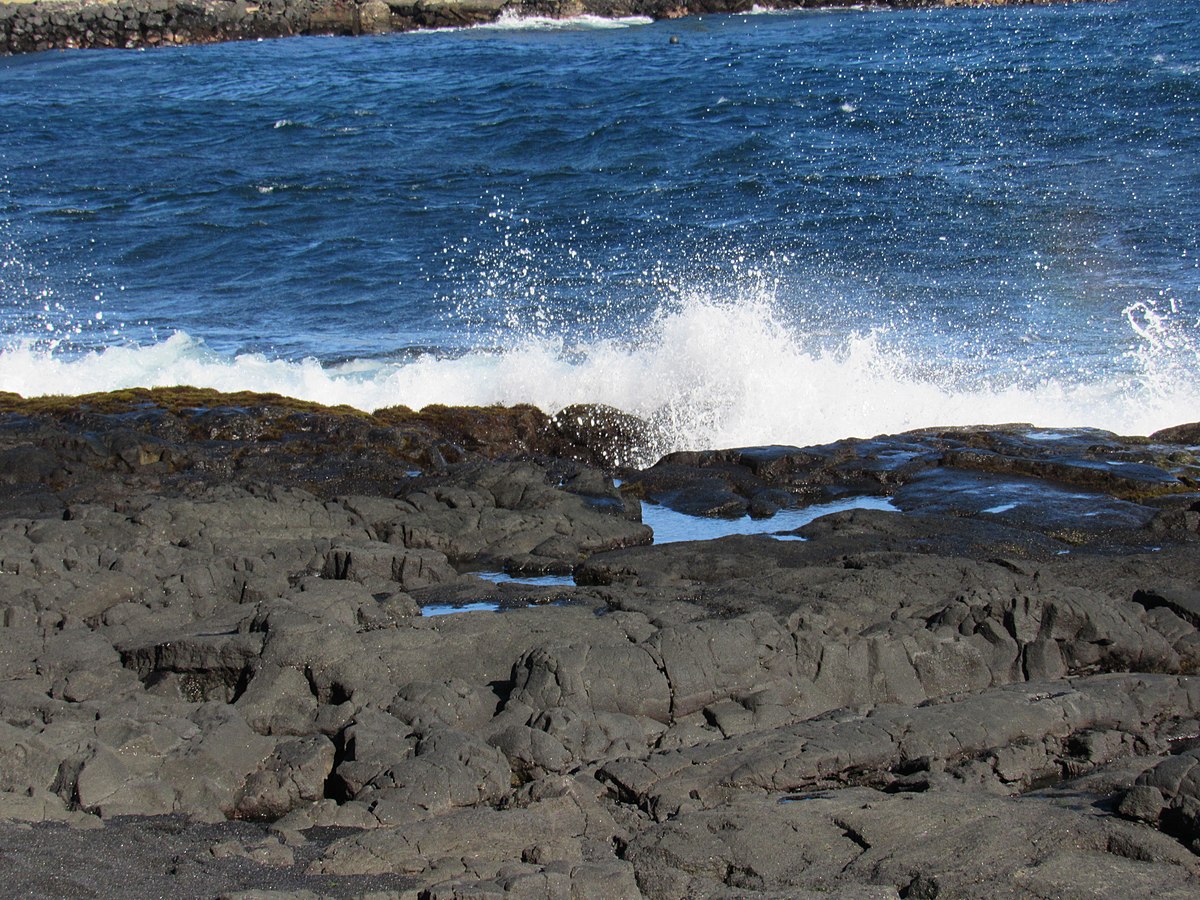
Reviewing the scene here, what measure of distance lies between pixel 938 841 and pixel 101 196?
21670 millimetres

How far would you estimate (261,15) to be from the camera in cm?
4766

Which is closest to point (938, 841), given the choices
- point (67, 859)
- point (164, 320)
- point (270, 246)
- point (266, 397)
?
point (67, 859)

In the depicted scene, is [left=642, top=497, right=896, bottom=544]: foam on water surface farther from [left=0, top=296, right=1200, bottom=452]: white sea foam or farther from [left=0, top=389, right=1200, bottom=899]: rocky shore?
[left=0, top=296, right=1200, bottom=452]: white sea foam

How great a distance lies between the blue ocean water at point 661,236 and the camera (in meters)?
13.4

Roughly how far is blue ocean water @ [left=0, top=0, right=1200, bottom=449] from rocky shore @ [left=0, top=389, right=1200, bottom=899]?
4.16 meters

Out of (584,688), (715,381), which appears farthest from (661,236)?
(584,688)

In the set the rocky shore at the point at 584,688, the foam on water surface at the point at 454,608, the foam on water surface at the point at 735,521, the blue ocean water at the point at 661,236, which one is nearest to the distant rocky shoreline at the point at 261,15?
the blue ocean water at the point at 661,236

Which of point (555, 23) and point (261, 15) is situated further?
point (555, 23)

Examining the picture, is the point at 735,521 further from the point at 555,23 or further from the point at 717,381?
the point at 555,23

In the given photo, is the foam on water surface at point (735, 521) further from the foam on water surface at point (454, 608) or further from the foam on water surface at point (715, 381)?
the foam on water surface at point (715, 381)

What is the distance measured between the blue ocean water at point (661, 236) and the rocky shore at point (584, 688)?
13.7ft

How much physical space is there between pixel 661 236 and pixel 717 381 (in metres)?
6.91

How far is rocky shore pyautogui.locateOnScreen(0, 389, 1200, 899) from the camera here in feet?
14.8

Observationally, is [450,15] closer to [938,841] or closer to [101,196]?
[101,196]
